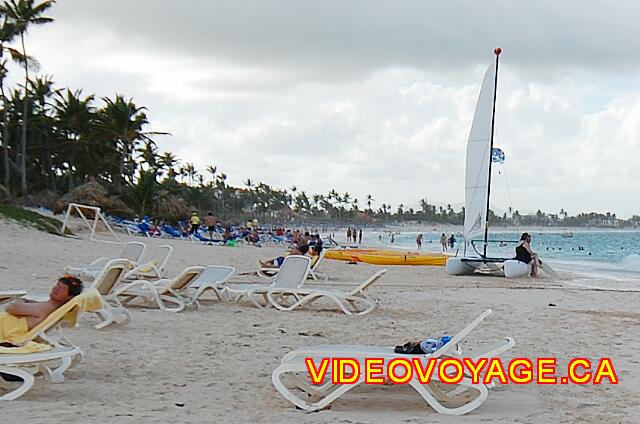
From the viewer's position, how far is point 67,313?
4.98m

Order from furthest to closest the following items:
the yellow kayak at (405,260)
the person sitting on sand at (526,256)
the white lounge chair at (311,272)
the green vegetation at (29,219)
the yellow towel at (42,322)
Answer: the yellow kayak at (405,260) < the green vegetation at (29,219) < the person sitting on sand at (526,256) < the white lounge chair at (311,272) < the yellow towel at (42,322)

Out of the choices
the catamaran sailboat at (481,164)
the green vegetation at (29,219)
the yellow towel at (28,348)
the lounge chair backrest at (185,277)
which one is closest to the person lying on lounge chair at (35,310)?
the yellow towel at (28,348)

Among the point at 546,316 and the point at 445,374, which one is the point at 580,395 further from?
the point at 546,316

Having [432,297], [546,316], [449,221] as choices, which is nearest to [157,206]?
[432,297]

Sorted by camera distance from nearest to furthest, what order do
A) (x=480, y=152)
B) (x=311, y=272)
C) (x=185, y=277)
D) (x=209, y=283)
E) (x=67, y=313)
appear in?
(x=67, y=313) → (x=185, y=277) → (x=209, y=283) → (x=311, y=272) → (x=480, y=152)

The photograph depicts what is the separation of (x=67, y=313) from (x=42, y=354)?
18.3 inches

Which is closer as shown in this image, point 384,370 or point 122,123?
point 384,370

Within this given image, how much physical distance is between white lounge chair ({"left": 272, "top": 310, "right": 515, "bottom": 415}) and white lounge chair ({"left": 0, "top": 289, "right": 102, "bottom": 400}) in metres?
1.44

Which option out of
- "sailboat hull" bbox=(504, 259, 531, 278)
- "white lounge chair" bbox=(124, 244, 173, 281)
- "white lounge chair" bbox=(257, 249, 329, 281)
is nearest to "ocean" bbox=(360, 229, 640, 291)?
"sailboat hull" bbox=(504, 259, 531, 278)

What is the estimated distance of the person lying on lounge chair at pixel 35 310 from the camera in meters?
4.86

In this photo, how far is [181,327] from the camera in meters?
7.61

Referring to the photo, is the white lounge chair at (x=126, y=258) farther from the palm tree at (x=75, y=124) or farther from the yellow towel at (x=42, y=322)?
the palm tree at (x=75, y=124)

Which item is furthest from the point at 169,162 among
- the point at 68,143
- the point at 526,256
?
the point at 526,256

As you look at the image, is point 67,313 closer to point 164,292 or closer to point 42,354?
point 42,354
